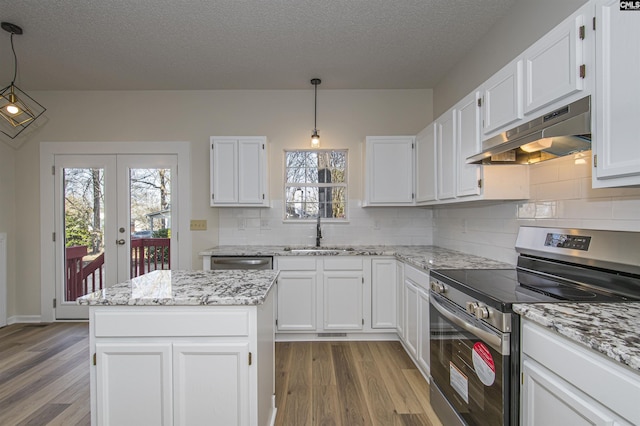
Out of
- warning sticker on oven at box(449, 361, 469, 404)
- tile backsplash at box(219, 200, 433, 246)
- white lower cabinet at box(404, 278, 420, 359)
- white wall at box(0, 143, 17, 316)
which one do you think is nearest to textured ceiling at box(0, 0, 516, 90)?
white wall at box(0, 143, 17, 316)

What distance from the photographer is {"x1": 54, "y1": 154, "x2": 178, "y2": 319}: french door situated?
363cm

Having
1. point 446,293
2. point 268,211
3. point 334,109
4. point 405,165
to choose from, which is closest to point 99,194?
point 268,211

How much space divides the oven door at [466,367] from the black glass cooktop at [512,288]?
13 cm

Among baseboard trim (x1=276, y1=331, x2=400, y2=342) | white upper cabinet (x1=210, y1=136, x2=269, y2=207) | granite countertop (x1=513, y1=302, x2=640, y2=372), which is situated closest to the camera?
granite countertop (x1=513, y1=302, x2=640, y2=372)

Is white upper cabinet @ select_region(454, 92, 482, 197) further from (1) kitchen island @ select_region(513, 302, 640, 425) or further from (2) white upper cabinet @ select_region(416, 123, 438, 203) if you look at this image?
(1) kitchen island @ select_region(513, 302, 640, 425)

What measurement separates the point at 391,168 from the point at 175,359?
2.67 metres

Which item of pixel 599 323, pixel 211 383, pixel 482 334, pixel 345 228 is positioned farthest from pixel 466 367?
pixel 345 228

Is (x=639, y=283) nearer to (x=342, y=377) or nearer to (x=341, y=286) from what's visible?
(x=342, y=377)

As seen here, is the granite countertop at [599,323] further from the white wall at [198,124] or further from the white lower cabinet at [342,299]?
the white wall at [198,124]

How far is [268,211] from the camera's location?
12.0 ft

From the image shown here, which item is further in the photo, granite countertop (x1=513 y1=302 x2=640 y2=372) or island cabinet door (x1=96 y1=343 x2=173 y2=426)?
island cabinet door (x1=96 y1=343 x2=173 y2=426)

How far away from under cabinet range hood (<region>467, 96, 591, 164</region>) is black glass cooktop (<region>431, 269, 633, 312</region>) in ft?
2.22

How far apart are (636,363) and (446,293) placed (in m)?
1.00

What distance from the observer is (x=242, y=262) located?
298cm
